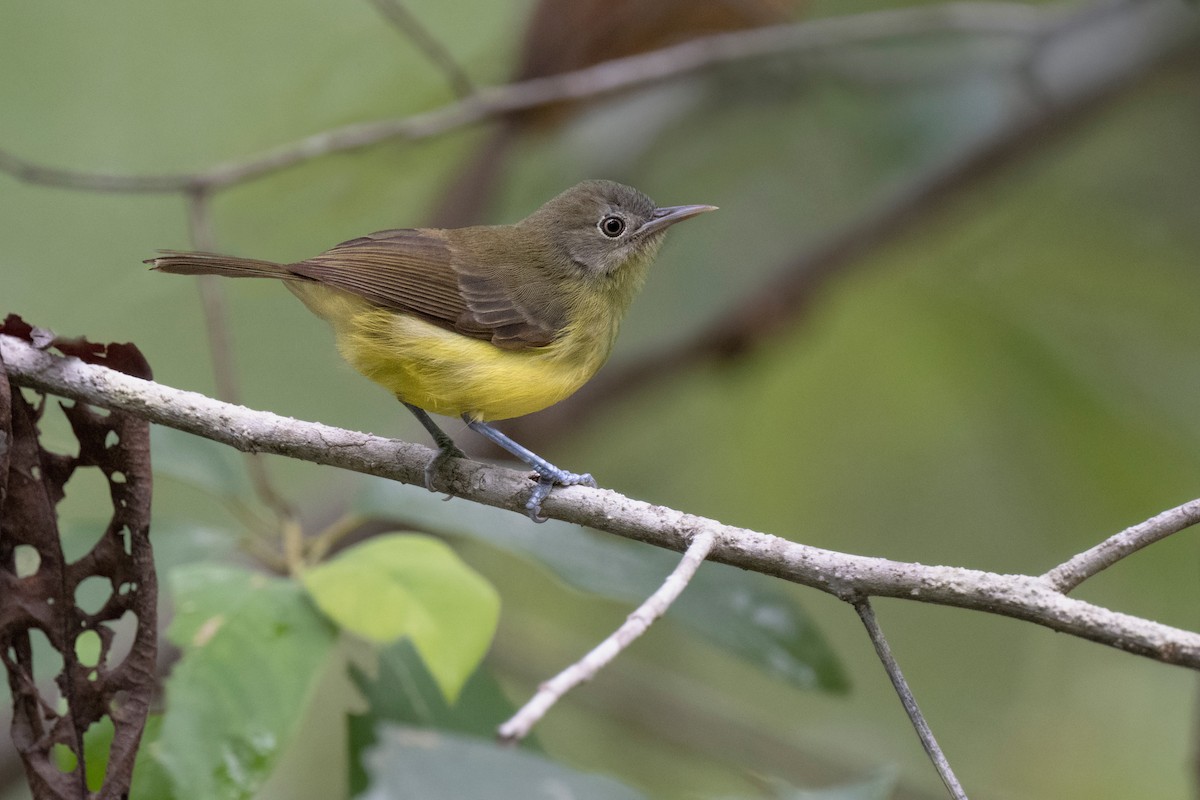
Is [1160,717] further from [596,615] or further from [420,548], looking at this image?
[420,548]

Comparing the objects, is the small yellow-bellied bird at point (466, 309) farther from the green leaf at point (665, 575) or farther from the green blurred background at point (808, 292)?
the green blurred background at point (808, 292)

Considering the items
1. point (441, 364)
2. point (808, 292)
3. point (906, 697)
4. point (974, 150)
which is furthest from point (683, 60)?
point (906, 697)

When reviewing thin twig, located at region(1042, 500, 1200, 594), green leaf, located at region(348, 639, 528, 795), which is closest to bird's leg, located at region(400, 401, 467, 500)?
green leaf, located at region(348, 639, 528, 795)

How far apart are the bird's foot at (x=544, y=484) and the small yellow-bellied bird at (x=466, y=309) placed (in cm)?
6

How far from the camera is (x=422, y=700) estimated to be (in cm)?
298

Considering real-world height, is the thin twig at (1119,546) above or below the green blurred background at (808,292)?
below

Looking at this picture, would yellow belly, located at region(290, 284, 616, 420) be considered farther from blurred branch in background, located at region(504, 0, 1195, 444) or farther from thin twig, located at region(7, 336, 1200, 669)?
blurred branch in background, located at region(504, 0, 1195, 444)

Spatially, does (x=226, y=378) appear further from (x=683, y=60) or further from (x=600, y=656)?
(x=683, y=60)

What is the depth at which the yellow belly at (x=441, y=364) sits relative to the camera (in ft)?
10.3

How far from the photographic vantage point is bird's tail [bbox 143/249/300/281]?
9.25 feet

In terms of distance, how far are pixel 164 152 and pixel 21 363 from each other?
4.36 meters

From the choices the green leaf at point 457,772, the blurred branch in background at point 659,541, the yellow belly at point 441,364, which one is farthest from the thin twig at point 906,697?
the yellow belly at point 441,364

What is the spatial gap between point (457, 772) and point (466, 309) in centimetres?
164

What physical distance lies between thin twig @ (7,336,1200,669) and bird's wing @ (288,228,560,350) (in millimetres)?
639
